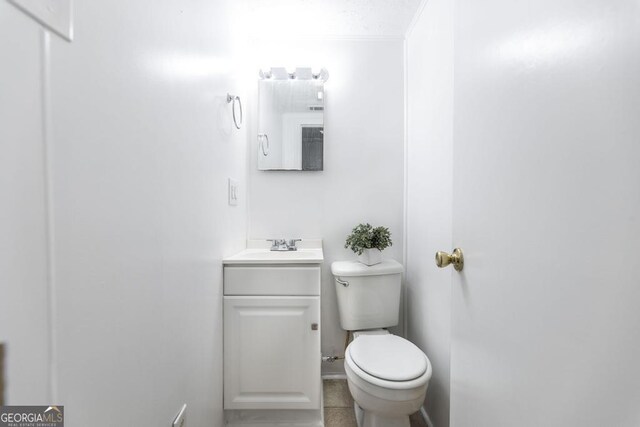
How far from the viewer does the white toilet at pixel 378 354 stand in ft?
3.17

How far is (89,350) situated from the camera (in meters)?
0.46

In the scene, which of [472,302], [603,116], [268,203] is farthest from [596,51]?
[268,203]

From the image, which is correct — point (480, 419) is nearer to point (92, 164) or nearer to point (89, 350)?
point (89, 350)

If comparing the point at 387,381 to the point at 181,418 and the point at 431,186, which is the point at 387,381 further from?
the point at 431,186

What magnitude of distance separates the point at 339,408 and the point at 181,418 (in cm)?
92

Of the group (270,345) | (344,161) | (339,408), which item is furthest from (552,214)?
(339,408)

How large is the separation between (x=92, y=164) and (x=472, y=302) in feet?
2.82

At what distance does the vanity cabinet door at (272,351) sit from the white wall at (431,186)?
58cm

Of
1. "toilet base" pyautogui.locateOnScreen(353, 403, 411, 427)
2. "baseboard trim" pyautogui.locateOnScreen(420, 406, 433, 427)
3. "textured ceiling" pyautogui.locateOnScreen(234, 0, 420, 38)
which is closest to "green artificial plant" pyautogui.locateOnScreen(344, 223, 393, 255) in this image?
"toilet base" pyautogui.locateOnScreen(353, 403, 411, 427)

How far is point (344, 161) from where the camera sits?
1713mm

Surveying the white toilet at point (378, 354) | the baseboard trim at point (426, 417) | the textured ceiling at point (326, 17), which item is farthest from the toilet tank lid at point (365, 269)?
the textured ceiling at point (326, 17)

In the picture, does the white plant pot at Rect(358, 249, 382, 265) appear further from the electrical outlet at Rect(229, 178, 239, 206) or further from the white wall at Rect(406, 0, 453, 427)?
the electrical outlet at Rect(229, 178, 239, 206)

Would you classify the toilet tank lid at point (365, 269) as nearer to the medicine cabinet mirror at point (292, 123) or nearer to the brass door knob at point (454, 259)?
the medicine cabinet mirror at point (292, 123)

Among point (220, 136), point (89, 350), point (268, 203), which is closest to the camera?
point (89, 350)
